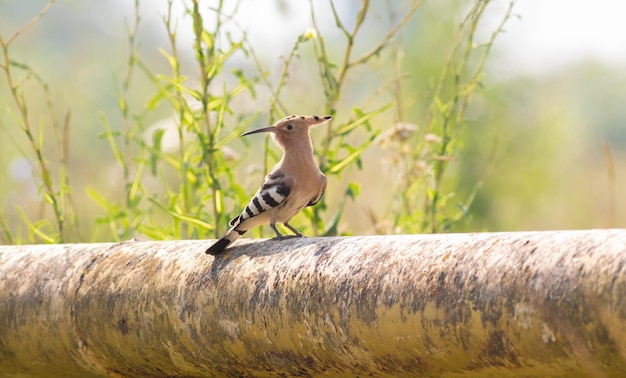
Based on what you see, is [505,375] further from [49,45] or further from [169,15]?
[49,45]

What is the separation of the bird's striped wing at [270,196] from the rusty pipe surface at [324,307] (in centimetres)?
12

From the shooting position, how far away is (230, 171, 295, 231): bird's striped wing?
→ 208cm

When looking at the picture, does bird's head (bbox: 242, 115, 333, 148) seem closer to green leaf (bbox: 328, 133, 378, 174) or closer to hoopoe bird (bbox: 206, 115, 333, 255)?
hoopoe bird (bbox: 206, 115, 333, 255)

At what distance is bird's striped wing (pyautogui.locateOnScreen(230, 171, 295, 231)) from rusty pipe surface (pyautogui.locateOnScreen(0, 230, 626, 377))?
12 cm

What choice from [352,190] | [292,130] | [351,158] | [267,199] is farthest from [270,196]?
[352,190]

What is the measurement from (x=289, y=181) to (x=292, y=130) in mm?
124

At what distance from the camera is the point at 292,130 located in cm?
216

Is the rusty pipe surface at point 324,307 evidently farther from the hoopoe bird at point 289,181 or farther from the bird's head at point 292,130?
the bird's head at point 292,130

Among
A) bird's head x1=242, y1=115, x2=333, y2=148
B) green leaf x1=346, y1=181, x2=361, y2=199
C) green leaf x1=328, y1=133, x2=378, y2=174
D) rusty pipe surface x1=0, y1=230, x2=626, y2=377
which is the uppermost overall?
bird's head x1=242, y1=115, x2=333, y2=148

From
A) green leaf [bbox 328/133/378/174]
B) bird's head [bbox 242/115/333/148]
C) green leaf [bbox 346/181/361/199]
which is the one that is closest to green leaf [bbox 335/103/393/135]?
green leaf [bbox 328/133/378/174]

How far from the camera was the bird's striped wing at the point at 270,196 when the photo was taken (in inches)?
81.7

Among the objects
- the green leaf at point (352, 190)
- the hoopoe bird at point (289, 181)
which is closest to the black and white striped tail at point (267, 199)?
the hoopoe bird at point (289, 181)

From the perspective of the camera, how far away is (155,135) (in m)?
2.74

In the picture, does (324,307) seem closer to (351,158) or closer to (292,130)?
(292,130)
